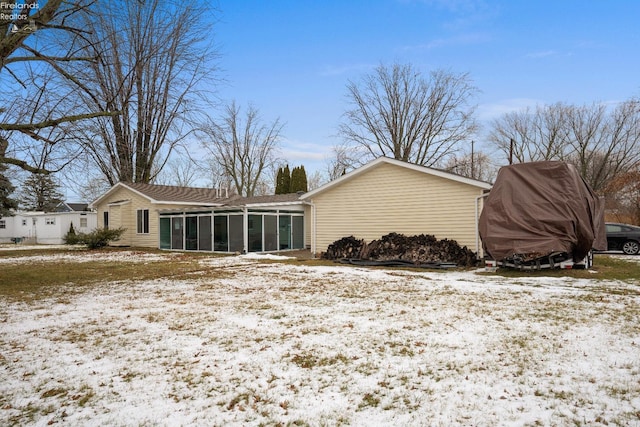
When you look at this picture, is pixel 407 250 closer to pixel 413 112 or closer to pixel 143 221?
pixel 143 221

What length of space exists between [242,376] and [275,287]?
17.1 ft

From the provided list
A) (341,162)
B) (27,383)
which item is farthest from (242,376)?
(341,162)

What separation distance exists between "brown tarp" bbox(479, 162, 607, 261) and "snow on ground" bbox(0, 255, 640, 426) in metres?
2.89

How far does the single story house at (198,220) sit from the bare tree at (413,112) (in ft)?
50.5

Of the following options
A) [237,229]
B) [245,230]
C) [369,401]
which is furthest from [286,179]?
[369,401]

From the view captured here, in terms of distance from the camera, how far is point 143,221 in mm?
24141

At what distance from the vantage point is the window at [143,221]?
23922 mm

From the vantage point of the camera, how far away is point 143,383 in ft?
12.6

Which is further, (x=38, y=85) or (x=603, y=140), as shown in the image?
(x=603, y=140)

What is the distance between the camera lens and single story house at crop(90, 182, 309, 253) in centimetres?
1920

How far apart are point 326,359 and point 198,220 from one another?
1771cm

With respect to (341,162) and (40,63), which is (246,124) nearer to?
(341,162)

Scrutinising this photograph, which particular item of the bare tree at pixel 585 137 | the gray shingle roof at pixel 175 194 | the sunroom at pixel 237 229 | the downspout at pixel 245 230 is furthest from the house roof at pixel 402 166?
the bare tree at pixel 585 137

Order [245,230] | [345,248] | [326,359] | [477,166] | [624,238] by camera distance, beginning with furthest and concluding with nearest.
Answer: [477,166]
[245,230]
[624,238]
[345,248]
[326,359]
